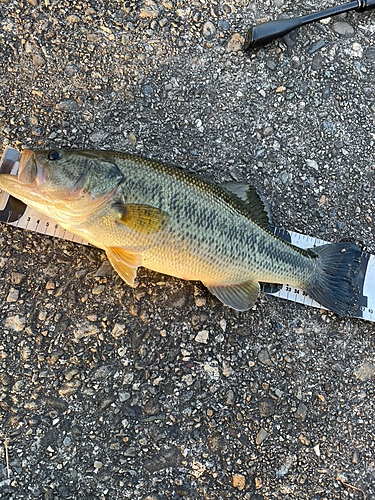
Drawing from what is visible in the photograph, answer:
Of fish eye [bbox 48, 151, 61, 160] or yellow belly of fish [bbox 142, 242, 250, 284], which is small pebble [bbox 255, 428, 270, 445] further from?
fish eye [bbox 48, 151, 61, 160]

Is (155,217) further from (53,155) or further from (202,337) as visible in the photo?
(202,337)

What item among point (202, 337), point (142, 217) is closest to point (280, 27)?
point (142, 217)

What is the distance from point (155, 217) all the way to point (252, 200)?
860 mm

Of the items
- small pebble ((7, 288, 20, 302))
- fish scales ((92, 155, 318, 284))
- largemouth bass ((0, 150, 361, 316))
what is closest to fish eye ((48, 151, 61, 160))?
largemouth bass ((0, 150, 361, 316))

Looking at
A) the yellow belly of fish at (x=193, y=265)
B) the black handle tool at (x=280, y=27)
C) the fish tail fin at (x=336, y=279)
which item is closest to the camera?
the yellow belly of fish at (x=193, y=265)

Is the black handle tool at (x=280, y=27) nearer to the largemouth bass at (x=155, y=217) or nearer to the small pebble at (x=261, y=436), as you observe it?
the largemouth bass at (x=155, y=217)

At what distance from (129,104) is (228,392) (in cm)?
248

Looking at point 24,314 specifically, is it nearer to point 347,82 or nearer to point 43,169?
point 43,169

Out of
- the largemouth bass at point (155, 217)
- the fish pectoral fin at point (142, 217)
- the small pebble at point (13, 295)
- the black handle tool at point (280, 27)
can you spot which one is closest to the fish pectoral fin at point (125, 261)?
the largemouth bass at point (155, 217)

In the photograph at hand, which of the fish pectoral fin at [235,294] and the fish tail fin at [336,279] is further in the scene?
the fish tail fin at [336,279]

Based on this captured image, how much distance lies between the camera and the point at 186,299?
10.1 feet

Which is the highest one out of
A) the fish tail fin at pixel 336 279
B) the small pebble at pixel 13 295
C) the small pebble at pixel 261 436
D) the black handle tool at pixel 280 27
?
the black handle tool at pixel 280 27

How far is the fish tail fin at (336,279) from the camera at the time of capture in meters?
3.10

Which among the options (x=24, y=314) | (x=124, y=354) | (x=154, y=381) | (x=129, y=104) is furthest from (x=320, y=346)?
(x=129, y=104)
